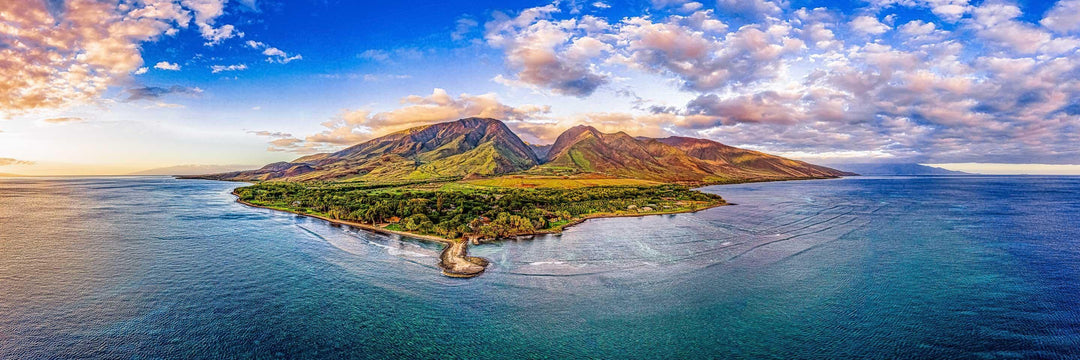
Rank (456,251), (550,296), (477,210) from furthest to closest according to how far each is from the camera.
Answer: (477,210)
(456,251)
(550,296)

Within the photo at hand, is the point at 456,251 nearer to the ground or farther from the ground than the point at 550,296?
farther from the ground

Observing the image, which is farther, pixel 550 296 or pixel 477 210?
pixel 477 210

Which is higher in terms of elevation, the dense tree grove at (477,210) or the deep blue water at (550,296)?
the dense tree grove at (477,210)

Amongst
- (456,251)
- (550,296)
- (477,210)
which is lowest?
(550,296)

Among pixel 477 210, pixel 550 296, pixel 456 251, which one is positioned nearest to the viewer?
pixel 550 296

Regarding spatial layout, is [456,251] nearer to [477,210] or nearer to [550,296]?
[550,296]

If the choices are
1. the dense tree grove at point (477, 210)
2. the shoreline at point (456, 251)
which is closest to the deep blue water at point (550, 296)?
the shoreline at point (456, 251)

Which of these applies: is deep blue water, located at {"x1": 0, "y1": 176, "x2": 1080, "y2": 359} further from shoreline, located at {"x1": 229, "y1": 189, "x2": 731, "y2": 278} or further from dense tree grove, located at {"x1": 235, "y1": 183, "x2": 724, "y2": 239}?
dense tree grove, located at {"x1": 235, "y1": 183, "x2": 724, "y2": 239}

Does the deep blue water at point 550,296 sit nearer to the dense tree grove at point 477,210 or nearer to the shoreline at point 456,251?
the shoreline at point 456,251

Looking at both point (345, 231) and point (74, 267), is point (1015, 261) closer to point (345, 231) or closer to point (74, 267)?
point (345, 231)

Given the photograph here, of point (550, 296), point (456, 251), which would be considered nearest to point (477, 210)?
point (456, 251)
